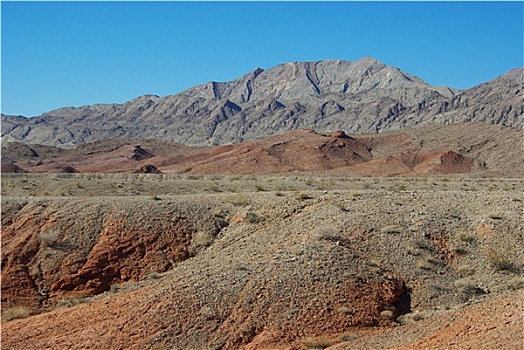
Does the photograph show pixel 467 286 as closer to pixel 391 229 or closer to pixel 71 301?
pixel 391 229

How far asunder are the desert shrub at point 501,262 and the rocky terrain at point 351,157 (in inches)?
1987

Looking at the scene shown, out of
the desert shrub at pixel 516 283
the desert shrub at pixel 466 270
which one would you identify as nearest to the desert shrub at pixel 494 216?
the desert shrub at pixel 466 270

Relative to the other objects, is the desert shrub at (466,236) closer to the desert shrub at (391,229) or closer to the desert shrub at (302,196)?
the desert shrub at (391,229)

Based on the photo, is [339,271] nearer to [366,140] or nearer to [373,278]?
[373,278]

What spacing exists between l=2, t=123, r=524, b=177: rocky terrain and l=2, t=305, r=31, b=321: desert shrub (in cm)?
5178

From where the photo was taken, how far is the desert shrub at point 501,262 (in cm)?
1569

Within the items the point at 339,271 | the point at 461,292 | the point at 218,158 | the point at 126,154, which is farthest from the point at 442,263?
the point at 126,154

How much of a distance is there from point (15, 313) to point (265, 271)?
731cm

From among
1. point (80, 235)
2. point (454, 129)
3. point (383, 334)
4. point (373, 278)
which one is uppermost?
point (454, 129)

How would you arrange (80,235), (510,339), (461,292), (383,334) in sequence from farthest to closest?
A: (80,235) → (461,292) → (383,334) → (510,339)

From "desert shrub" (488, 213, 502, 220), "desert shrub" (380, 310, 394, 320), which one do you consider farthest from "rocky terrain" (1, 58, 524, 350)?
"desert shrub" (488, 213, 502, 220)

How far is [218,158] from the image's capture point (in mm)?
91438

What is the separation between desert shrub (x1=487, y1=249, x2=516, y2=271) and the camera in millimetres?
15688

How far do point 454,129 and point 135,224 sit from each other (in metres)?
82.7
